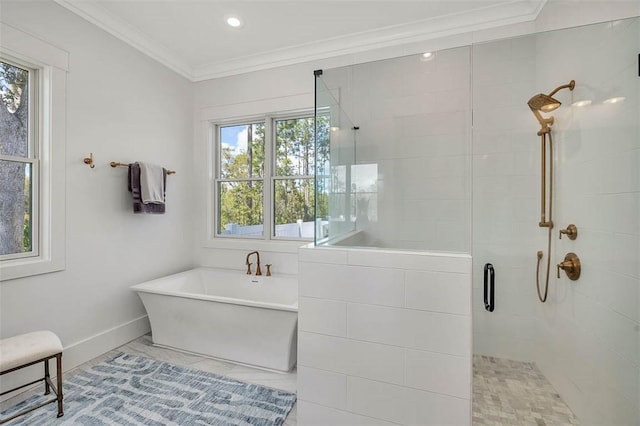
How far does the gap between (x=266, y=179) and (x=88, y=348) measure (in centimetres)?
204

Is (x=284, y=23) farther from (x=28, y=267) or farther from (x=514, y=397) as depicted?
(x=514, y=397)

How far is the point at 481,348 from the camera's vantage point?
2301 mm

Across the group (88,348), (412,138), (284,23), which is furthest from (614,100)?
(88,348)

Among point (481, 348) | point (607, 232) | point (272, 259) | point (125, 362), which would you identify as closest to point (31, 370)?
point (125, 362)

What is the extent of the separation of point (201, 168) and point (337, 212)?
2073 mm

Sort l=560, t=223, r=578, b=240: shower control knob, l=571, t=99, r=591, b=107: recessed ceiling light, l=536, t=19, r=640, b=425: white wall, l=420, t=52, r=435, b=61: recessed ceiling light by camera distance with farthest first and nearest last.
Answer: l=420, t=52, r=435, b=61: recessed ceiling light → l=560, t=223, r=578, b=240: shower control knob → l=571, t=99, r=591, b=107: recessed ceiling light → l=536, t=19, r=640, b=425: white wall

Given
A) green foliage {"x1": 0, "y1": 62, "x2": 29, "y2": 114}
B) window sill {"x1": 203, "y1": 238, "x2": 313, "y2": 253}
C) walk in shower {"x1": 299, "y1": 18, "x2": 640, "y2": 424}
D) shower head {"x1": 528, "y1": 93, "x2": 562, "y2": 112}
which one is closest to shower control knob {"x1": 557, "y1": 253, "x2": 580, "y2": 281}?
walk in shower {"x1": 299, "y1": 18, "x2": 640, "y2": 424}

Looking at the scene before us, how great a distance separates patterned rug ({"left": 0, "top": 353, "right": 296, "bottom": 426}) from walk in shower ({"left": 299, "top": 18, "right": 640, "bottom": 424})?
1.27ft

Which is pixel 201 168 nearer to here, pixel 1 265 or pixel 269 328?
pixel 1 265

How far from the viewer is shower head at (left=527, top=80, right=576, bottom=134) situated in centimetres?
174

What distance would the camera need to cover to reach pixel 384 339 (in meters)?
1.41

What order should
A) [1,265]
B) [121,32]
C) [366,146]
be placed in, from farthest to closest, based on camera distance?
1. [121,32]
2. [366,146]
3. [1,265]

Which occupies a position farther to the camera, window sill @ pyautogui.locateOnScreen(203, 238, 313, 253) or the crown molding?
window sill @ pyautogui.locateOnScreen(203, 238, 313, 253)

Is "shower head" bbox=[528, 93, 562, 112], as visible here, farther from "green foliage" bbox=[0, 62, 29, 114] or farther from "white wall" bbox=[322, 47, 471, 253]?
"green foliage" bbox=[0, 62, 29, 114]
